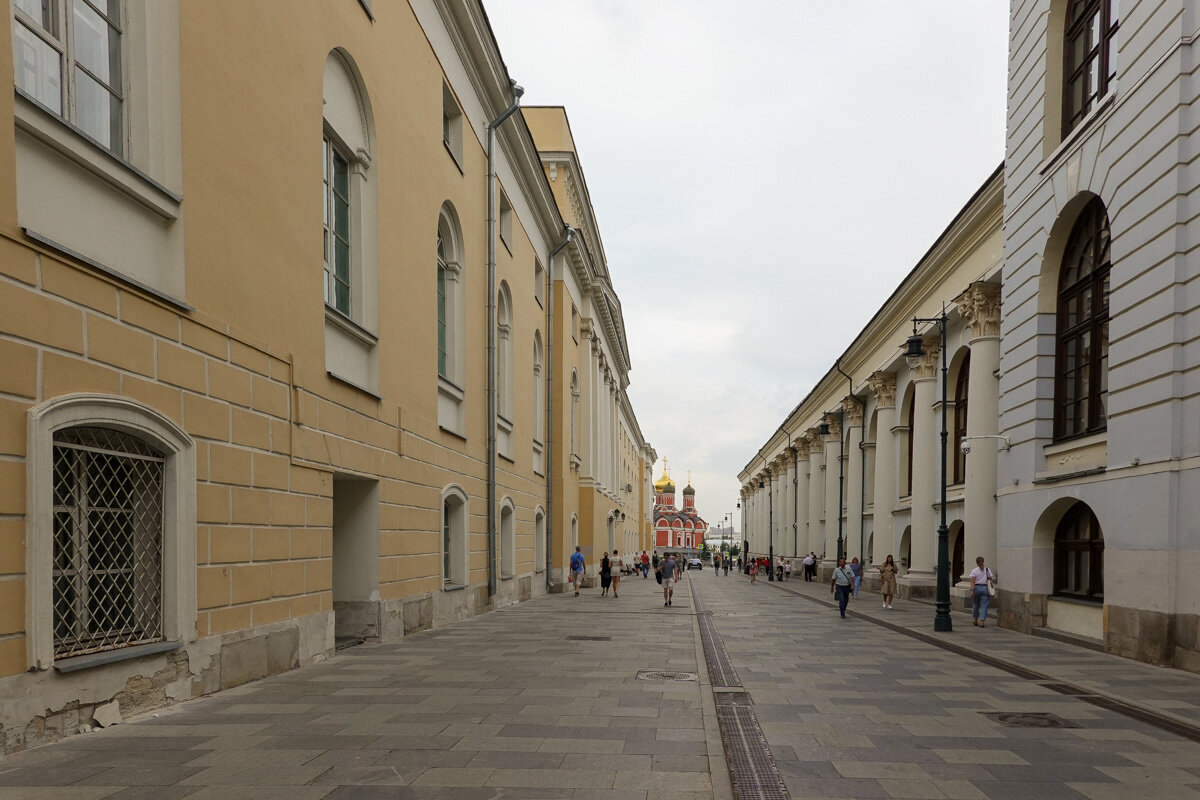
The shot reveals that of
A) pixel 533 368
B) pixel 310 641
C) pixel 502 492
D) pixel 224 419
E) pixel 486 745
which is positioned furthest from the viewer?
pixel 533 368

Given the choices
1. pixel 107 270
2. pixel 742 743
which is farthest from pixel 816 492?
pixel 107 270

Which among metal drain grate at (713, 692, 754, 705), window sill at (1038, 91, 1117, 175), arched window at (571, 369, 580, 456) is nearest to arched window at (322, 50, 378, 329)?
metal drain grate at (713, 692, 754, 705)

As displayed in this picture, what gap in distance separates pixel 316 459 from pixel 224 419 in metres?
2.47

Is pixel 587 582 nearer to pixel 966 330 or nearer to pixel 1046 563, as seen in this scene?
pixel 966 330

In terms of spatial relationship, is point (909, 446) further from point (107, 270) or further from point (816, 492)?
point (107, 270)

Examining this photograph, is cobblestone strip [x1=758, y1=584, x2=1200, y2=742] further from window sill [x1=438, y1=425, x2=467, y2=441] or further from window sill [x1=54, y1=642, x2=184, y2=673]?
window sill [x1=438, y1=425, x2=467, y2=441]

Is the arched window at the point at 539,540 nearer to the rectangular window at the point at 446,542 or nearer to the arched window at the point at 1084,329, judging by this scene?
the rectangular window at the point at 446,542

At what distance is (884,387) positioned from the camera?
37.5 metres

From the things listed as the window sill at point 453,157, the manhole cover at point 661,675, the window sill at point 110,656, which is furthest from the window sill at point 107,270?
the window sill at point 453,157

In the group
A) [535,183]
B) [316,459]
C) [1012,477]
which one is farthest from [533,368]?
[316,459]

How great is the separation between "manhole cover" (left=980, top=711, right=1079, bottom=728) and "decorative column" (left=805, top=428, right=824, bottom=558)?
4823 cm

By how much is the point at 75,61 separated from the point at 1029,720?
10.8 metres

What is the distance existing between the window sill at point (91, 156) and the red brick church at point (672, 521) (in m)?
148

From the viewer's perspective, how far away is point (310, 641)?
1190 centimetres
